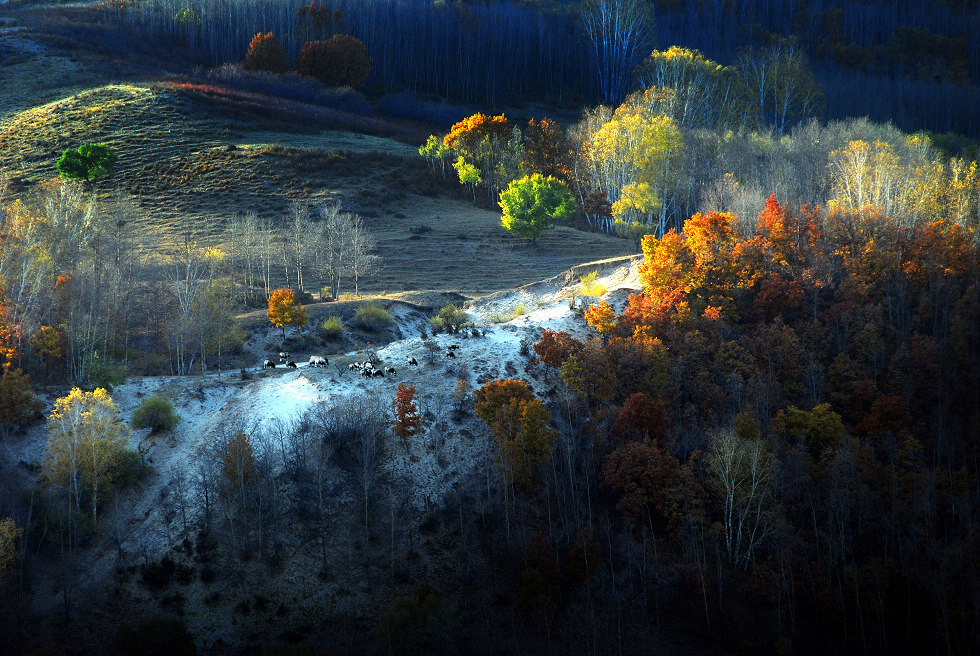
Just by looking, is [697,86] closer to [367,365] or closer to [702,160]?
[702,160]

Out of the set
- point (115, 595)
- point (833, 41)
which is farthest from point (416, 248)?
point (833, 41)

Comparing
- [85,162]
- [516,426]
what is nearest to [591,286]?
[516,426]

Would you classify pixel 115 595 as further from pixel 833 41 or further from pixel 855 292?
pixel 833 41

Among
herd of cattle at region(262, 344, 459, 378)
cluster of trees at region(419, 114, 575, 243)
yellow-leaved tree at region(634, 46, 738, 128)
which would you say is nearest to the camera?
herd of cattle at region(262, 344, 459, 378)

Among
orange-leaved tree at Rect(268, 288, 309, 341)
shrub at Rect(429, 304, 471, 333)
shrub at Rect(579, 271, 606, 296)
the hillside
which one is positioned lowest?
the hillside

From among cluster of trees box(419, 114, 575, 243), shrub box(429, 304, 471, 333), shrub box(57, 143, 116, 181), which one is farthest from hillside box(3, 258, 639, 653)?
cluster of trees box(419, 114, 575, 243)

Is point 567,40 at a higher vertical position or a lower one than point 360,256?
higher

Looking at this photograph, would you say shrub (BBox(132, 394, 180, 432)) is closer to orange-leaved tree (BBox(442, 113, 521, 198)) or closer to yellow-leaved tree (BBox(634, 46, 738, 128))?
orange-leaved tree (BBox(442, 113, 521, 198))
